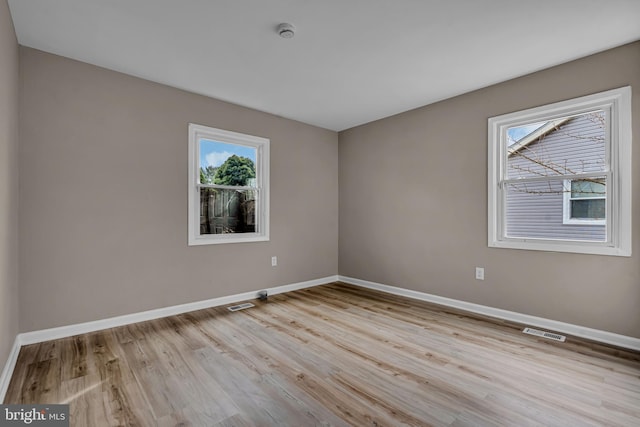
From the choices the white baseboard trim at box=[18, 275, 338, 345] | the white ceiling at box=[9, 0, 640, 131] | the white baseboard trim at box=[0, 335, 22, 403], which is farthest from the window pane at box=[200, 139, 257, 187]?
the white baseboard trim at box=[0, 335, 22, 403]

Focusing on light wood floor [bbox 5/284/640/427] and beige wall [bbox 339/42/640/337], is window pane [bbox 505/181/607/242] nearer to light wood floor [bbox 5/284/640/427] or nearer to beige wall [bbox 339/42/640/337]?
beige wall [bbox 339/42/640/337]

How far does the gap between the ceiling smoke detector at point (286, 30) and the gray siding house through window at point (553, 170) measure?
2.51 meters

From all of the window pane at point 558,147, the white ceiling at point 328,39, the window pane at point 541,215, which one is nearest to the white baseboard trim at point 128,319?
the white ceiling at point 328,39

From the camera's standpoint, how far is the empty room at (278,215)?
1.96 m

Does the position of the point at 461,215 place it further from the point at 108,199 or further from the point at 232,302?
the point at 108,199

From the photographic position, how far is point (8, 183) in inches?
84.0

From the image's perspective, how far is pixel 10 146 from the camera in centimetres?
218

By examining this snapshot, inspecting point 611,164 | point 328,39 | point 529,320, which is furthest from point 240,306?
point 611,164

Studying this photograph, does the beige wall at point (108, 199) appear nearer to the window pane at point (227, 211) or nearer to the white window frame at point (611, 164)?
the window pane at point (227, 211)

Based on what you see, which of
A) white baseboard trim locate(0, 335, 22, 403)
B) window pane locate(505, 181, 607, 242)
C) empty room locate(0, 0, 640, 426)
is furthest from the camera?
window pane locate(505, 181, 607, 242)

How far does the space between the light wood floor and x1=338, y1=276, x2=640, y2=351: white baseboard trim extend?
0.50 ft

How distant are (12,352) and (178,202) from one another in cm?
174

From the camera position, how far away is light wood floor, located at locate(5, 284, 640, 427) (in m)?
1.70

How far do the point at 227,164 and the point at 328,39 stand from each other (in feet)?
6.59
